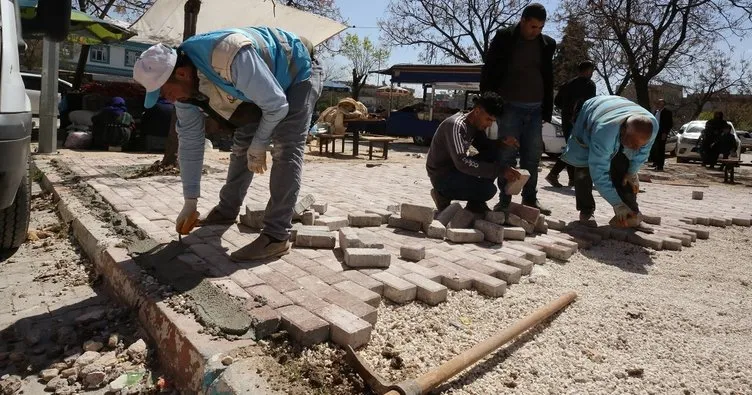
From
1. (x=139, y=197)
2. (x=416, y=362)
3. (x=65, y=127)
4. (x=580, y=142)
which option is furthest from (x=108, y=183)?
(x=65, y=127)

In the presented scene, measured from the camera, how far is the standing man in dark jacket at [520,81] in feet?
15.0

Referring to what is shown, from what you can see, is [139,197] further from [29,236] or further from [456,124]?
[456,124]

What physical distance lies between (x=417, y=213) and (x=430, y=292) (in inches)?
51.7

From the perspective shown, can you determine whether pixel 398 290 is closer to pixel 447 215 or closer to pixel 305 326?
pixel 305 326

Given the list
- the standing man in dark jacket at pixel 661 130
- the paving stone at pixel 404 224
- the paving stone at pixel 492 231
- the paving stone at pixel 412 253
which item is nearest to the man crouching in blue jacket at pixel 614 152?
the paving stone at pixel 492 231

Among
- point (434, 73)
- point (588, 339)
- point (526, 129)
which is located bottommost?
point (588, 339)

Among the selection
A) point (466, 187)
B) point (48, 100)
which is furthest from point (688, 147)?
point (48, 100)

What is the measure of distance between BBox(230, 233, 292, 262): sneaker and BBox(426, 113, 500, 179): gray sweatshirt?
5.54 ft

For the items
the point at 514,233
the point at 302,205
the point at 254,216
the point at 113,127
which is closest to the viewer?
the point at 254,216

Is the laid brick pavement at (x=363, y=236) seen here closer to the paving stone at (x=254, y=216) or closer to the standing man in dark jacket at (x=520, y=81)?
the paving stone at (x=254, y=216)

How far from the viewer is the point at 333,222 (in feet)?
12.1

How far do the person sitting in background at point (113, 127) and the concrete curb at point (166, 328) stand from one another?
5878 mm

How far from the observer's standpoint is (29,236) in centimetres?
377

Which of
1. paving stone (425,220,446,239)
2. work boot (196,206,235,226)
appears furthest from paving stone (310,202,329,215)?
paving stone (425,220,446,239)
